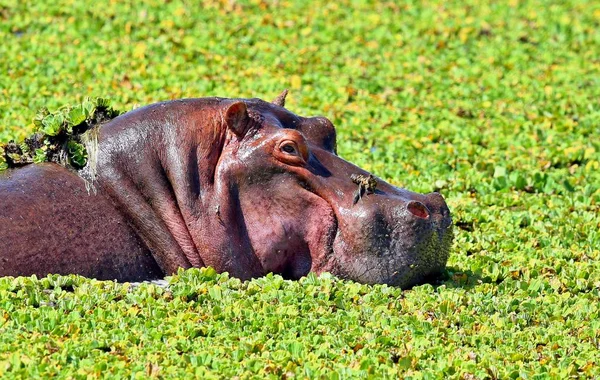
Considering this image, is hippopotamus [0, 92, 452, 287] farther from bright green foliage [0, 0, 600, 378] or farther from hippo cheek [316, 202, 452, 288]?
bright green foliage [0, 0, 600, 378]

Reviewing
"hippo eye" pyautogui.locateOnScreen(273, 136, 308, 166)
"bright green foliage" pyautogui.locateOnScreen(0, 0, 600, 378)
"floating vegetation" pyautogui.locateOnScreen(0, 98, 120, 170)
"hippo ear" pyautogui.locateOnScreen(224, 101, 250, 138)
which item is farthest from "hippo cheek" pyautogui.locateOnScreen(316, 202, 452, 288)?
"floating vegetation" pyautogui.locateOnScreen(0, 98, 120, 170)

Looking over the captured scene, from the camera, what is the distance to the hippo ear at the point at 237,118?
627cm

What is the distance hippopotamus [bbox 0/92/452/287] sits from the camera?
6.18m

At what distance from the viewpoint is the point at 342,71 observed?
1146cm

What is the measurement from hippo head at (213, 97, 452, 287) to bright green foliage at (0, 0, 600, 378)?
7.6 inches

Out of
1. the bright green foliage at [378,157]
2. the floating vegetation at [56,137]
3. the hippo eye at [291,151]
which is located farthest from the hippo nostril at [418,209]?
the floating vegetation at [56,137]

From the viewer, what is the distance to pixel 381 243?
6219 mm

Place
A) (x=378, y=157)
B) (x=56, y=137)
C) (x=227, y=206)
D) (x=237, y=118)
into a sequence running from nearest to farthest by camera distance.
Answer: (x=227, y=206)
(x=237, y=118)
(x=56, y=137)
(x=378, y=157)

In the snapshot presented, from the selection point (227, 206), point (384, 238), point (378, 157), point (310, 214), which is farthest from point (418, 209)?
point (378, 157)

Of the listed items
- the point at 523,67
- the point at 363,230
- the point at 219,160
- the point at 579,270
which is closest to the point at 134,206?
the point at 219,160

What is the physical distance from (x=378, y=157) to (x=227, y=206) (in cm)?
334

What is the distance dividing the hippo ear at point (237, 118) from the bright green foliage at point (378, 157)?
760 millimetres

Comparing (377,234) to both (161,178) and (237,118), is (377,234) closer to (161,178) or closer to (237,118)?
(237,118)

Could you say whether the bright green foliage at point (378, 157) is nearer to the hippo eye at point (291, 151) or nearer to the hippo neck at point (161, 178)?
the hippo neck at point (161, 178)
